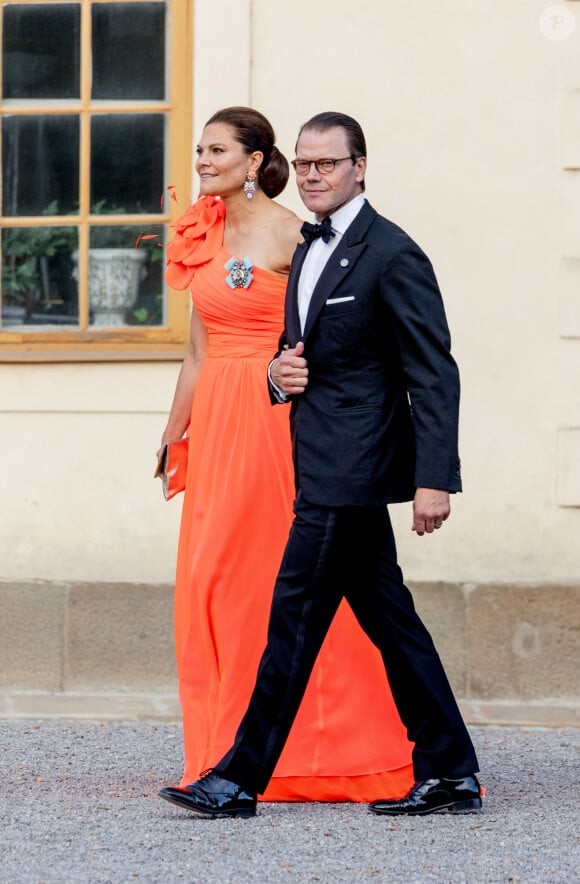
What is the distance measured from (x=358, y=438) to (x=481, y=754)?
1.76 metres

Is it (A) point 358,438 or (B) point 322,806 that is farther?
(B) point 322,806

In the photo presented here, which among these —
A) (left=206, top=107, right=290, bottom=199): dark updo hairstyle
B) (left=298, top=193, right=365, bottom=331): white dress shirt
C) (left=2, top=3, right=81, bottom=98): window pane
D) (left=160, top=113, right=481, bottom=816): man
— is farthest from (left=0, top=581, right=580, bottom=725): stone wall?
(left=298, top=193, right=365, bottom=331): white dress shirt

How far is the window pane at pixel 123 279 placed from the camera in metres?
7.37

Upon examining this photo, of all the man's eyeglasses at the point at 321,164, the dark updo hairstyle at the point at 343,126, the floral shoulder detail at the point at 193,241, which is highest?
the dark updo hairstyle at the point at 343,126

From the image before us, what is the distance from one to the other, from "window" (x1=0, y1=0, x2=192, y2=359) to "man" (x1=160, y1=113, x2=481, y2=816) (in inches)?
105

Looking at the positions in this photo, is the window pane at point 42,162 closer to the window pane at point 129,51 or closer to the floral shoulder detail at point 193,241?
the window pane at point 129,51

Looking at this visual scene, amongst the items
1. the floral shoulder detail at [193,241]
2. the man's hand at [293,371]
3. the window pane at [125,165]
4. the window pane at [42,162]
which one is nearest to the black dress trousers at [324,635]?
the man's hand at [293,371]

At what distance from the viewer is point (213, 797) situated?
14.8 ft

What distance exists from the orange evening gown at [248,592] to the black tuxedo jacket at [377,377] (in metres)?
0.50

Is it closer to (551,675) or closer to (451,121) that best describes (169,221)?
(451,121)

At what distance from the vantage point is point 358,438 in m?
4.52

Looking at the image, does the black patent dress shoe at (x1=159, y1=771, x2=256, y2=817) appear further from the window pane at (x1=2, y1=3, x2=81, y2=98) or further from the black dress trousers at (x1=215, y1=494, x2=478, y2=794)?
the window pane at (x1=2, y1=3, x2=81, y2=98)

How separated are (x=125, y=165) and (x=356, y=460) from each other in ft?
10.6

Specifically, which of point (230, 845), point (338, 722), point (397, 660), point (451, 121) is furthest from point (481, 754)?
point (451, 121)
